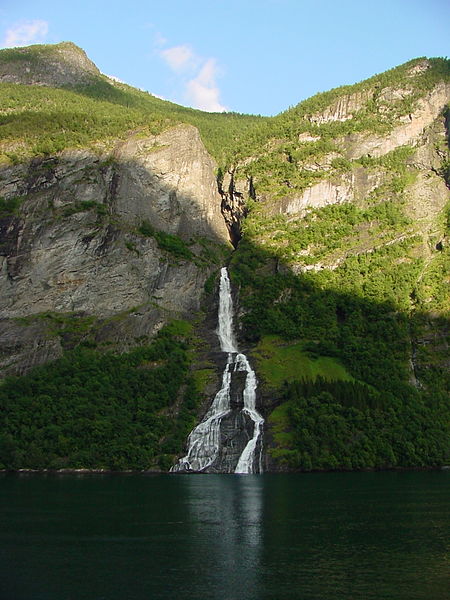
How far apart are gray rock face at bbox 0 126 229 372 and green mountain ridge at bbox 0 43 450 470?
367 millimetres

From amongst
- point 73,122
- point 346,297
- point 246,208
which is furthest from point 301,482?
point 73,122

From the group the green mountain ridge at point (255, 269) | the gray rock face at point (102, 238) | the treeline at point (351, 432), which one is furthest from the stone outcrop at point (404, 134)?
the treeline at point (351, 432)

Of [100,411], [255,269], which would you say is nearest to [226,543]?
[100,411]

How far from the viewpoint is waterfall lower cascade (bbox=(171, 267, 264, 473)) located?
277 ft

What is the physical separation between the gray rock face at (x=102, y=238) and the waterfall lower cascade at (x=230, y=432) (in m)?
22.5

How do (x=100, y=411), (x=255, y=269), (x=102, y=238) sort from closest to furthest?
(x=100, y=411) < (x=102, y=238) < (x=255, y=269)

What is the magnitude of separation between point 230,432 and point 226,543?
50.7 metres

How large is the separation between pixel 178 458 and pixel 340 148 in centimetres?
9987

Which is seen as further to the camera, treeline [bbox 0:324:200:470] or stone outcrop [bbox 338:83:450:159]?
stone outcrop [bbox 338:83:450:159]

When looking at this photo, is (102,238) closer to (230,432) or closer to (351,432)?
(230,432)

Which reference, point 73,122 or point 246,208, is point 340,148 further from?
Answer: point 73,122

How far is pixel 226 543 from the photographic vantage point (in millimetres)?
37438

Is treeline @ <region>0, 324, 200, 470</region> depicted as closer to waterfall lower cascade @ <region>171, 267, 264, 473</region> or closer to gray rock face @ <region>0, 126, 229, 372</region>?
waterfall lower cascade @ <region>171, 267, 264, 473</region>

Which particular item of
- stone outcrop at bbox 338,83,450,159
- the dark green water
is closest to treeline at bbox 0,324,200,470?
the dark green water
